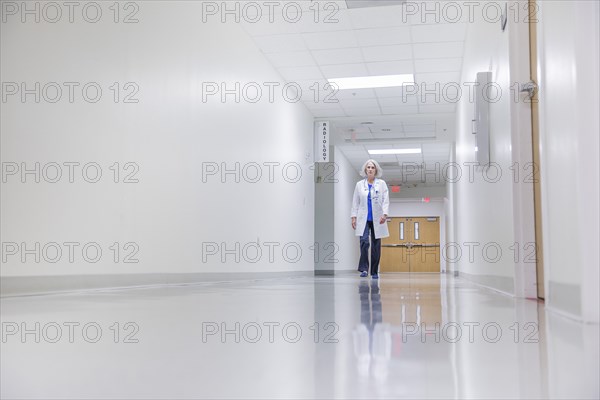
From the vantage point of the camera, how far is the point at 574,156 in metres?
1.69

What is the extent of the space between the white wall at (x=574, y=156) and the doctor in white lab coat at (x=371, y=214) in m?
5.19

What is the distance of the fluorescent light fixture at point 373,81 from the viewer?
8.30 m

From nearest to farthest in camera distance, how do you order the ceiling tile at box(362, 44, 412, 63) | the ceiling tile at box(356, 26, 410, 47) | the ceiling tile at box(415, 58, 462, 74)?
the ceiling tile at box(356, 26, 410, 47)
the ceiling tile at box(362, 44, 412, 63)
the ceiling tile at box(415, 58, 462, 74)

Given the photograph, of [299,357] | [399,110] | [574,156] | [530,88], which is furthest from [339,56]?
[299,357]

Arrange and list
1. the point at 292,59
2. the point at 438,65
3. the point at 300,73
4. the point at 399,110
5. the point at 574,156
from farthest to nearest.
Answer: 1. the point at 399,110
2. the point at 300,73
3. the point at 438,65
4. the point at 292,59
5. the point at 574,156

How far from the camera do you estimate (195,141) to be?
512 centimetres

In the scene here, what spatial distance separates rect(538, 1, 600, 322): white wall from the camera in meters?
1.63

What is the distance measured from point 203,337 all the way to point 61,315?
862 mm

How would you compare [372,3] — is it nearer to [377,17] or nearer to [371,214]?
[377,17]

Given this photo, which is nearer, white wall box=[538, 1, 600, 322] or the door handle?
white wall box=[538, 1, 600, 322]

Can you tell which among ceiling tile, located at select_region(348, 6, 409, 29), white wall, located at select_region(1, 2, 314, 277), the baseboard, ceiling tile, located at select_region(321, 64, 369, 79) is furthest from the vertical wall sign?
the baseboard

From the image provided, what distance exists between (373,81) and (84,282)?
6.00 m

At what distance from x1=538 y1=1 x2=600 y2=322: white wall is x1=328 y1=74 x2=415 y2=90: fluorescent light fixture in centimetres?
635

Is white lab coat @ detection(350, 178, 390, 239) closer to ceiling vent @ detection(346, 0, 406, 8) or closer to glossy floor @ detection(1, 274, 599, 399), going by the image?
ceiling vent @ detection(346, 0, 406, 8)
